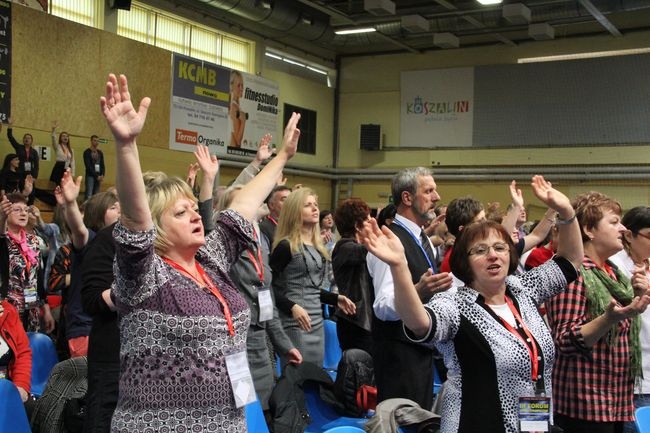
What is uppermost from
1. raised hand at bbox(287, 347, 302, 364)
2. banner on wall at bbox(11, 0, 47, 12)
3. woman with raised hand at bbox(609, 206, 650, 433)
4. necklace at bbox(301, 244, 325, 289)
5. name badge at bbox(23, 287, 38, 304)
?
banner on wall at bbox(11, 0, 47, 12)

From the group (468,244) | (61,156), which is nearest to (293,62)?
(61,156)

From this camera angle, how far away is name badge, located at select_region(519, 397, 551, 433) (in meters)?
2.46

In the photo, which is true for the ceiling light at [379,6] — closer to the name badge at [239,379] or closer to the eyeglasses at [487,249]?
the eyeglasses at [487,249]

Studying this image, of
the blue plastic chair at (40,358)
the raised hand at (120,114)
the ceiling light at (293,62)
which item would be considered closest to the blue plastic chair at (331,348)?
the blue plastic chair at (40,358)

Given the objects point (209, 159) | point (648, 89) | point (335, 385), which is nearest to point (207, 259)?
point (209, 159)

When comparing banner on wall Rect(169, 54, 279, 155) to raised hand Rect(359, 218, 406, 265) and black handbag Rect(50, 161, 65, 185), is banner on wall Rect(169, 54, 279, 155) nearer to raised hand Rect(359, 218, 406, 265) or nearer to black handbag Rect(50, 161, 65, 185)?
black handbag Rect(50, 161, 65, 185)

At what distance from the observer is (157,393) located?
85.4 inches

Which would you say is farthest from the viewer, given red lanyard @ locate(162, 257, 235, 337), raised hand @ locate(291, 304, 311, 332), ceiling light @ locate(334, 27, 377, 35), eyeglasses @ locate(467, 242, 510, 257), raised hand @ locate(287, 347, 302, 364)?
ceiling light @ locate(334, 27, 377, 35)

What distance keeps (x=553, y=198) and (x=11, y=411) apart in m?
2.13

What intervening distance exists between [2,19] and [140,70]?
9.09 ft

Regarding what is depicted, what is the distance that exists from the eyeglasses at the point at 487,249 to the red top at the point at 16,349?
6.59ft

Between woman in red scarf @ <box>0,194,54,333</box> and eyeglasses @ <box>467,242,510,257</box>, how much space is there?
372 centimetres

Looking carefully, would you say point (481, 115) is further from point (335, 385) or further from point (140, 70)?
point (335, 385)

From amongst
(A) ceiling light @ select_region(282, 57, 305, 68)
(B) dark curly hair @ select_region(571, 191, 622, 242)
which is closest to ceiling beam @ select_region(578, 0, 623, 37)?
(A) ceiling light @ select_region(282, 57, 305, 68)
